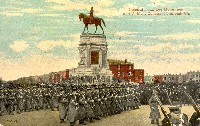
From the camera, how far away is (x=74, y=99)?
12273 millimetres

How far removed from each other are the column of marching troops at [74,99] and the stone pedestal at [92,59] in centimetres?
59

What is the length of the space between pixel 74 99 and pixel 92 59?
26.3 feet

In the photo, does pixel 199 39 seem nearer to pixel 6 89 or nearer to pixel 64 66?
pixel 64 66

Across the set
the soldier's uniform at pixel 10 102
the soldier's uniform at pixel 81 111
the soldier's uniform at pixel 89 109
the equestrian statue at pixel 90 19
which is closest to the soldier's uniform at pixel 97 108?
the soldier's uniform at pixel 89 109

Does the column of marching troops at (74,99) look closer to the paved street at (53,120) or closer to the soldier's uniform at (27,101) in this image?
the soldier's uniform at (27,101)

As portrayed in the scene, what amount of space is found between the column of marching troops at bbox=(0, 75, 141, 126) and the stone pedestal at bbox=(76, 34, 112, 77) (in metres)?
0.59

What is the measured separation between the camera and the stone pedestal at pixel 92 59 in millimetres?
18377

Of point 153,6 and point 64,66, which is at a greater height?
point 153,6

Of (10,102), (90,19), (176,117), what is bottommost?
(10,102)

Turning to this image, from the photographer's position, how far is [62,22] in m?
13.0

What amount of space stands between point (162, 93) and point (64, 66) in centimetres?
650

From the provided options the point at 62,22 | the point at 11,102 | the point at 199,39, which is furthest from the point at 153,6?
the point at 11,102

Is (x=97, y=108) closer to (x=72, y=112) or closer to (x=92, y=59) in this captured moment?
(x=72, y=112)

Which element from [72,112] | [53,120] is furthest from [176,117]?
[53,120]
